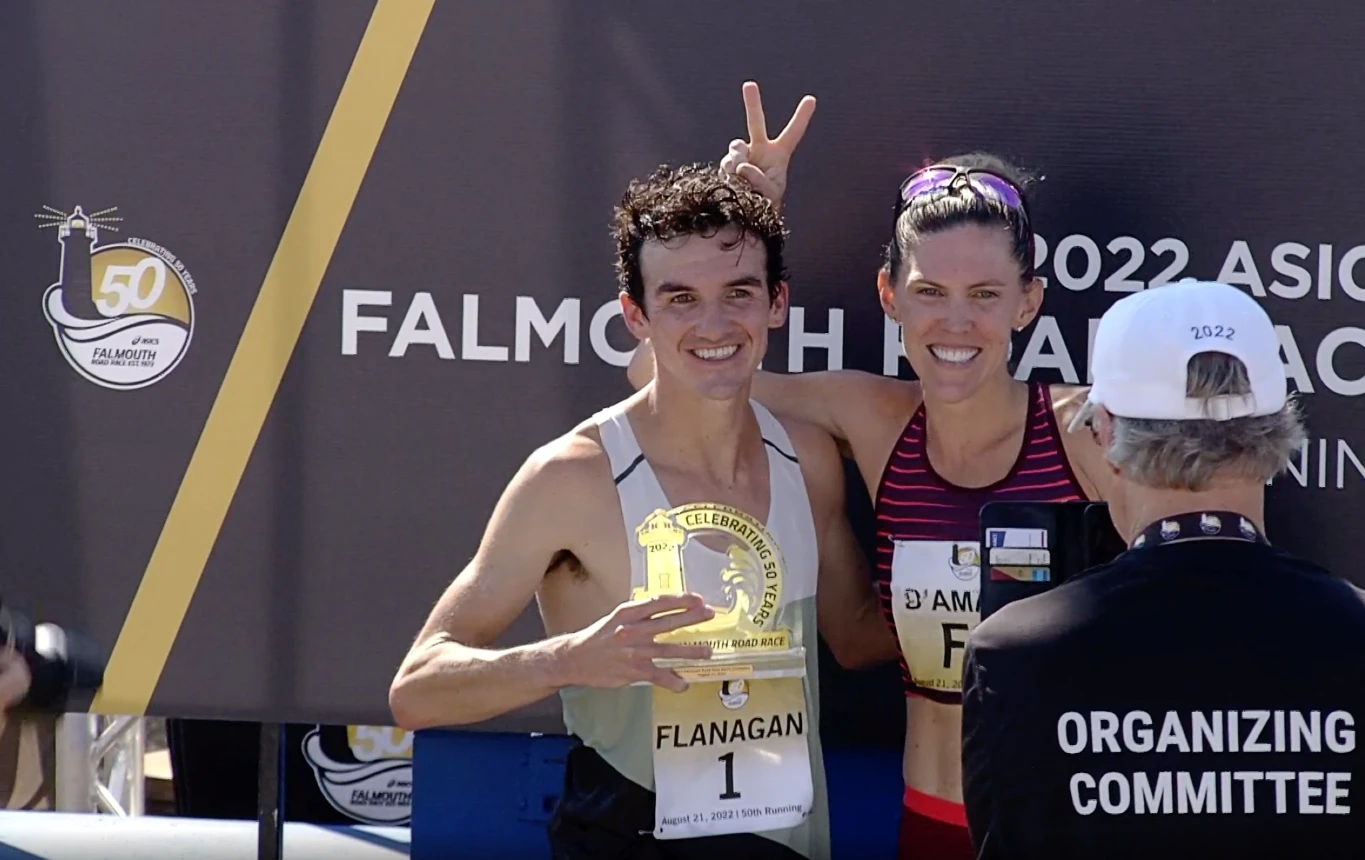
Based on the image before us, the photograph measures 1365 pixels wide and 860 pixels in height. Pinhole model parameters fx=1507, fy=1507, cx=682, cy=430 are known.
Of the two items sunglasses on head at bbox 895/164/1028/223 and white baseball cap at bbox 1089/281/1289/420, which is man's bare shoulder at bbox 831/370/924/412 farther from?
white baseball cap at bbox 1089/281/1289/420

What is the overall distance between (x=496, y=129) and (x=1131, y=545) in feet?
5.42

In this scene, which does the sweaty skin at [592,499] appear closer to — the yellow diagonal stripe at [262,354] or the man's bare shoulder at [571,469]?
the man's bare shoulder at [571,469]

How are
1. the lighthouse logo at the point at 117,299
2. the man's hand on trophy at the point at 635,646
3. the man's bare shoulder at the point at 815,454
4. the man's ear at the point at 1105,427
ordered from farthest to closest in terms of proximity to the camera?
the lighthouse logo at the point at 117,299 < the man's bare shoulder at the point at 815,454 < the man's hand on trophy at the point at 635,646 < the man's ear at the point at 1105,427

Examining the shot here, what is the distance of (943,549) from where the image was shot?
236cm

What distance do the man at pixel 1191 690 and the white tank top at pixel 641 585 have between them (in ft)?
2.54

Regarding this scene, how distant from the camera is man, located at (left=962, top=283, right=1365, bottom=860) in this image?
1.49 m

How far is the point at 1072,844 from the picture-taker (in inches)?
59.7

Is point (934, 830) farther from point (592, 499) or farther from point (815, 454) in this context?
point (592, 499)

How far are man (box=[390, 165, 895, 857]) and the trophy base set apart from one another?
2cm

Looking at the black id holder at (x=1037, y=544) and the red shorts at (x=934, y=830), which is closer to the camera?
the black id holder at (x=1037, y=544)

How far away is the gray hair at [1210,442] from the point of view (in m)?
1.56

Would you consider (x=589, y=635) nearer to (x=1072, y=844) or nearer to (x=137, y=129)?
(x=1072, y=844)

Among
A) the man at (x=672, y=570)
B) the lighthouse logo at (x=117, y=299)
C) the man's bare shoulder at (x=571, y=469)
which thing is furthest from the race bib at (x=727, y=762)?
the lighthouse logo at (x=117, y=299)

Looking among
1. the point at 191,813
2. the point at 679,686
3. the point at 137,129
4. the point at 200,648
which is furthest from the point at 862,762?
the point at 191,813
